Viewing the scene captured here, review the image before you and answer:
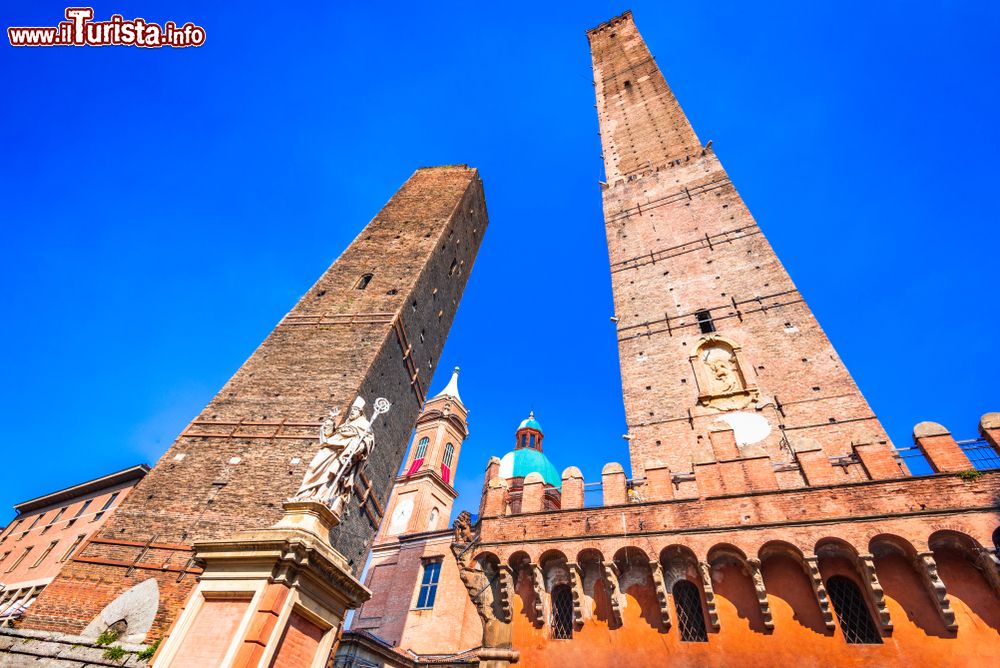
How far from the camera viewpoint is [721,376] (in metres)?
14.2

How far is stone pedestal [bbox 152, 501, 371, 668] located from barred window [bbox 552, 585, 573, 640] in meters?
5.42

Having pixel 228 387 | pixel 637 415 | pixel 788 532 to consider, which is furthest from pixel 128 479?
pixel 788 532

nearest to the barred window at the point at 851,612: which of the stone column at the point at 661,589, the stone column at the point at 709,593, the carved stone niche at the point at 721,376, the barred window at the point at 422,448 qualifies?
the stone column at the point at 709,593

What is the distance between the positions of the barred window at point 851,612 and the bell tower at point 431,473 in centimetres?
1866

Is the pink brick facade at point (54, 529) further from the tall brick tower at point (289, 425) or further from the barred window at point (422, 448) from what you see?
the tall brick tower at point (289, 425)

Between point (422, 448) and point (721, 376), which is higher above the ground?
point (422, 448)

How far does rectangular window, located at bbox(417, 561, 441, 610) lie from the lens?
19.8 m

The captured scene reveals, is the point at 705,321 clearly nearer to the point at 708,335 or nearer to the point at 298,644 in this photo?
the point at 708,335

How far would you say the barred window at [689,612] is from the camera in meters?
8.94

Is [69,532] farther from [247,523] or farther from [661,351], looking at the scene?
[661,351]

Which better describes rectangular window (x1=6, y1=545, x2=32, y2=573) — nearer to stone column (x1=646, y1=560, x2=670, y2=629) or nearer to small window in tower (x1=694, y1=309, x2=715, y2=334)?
stone column (x1=646, y1=560, x2=670, y2=629)

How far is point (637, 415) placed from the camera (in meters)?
14.4

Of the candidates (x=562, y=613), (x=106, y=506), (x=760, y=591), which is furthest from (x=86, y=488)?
(x=760, y=591)

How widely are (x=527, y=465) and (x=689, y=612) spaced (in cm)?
2356
